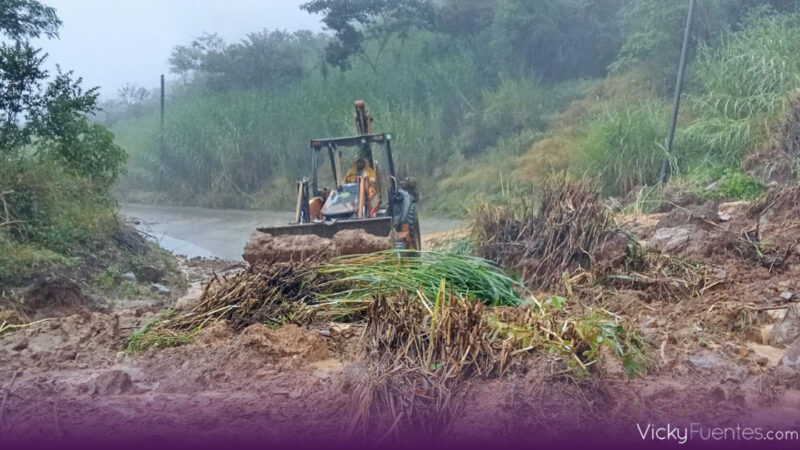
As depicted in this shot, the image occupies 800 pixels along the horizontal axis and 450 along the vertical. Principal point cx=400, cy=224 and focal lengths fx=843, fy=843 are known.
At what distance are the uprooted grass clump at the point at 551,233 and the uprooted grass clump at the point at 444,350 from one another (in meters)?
3.81

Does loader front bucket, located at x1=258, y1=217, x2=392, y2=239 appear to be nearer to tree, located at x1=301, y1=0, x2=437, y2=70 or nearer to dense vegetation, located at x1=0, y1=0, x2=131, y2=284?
dense vegetation, located at x1=0, y1=0, x2=131, y2=284

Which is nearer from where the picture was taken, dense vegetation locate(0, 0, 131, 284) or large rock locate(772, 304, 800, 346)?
large rock locate(772, 304, 800, 346)

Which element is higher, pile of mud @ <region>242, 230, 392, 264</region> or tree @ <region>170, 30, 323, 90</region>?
tree @ <region>170, 30, 323, 90</region>

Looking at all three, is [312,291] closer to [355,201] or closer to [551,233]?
[551,233]

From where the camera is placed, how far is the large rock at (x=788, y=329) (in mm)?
5352

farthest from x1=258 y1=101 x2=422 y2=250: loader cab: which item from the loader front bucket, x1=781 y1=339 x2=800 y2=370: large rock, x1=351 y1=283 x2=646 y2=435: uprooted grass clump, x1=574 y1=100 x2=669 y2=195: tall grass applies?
x1=574 y1=100 x2=669 y2=195: tall grass

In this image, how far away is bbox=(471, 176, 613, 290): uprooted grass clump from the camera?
8.55 meters

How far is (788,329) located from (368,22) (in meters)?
26.3

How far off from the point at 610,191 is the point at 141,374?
49.8 feet

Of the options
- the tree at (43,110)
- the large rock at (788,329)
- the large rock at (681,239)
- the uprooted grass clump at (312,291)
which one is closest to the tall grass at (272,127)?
the tree at (43,110)

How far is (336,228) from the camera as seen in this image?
9.98 metres

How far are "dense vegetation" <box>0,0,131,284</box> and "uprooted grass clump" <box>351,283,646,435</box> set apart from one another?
7.15 m

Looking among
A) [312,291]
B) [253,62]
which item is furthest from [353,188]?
[253,62]

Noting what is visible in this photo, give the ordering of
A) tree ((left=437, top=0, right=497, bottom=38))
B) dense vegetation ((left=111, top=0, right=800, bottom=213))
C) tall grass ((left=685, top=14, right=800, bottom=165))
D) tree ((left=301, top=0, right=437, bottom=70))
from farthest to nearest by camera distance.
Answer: tree ((left=437, top=0, right=497, bottom=38)), tree ((left=301, top=0, right=437, bottom=70)), dense vegetation ((left=111, top=0, right=800, bottom=213)), tall grass ((left=685, top=14, right=800, bottom=165))
